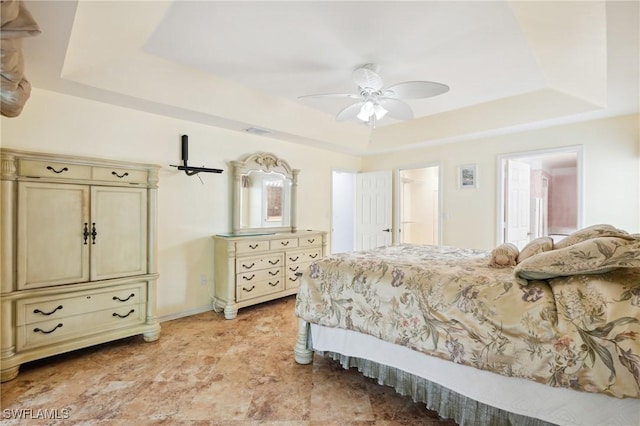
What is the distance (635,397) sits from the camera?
121cm

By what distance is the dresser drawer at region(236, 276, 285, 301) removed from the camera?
3.58m

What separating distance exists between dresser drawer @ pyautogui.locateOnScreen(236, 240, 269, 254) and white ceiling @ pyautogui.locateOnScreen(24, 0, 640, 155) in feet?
4.69

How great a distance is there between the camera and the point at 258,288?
3.76m

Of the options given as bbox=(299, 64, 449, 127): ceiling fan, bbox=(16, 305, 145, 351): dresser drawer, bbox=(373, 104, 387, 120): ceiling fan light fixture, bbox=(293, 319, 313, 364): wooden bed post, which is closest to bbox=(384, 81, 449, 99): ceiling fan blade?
bbox=(299, 64, 449, 127): ceiling fan

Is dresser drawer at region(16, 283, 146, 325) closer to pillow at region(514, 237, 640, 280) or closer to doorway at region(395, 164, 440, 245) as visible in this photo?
pillow at region(514, 237, 640, 280)

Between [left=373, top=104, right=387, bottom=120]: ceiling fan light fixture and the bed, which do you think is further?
[left=373, top=104, right=387, bottom=120]: ceiling fan light fixture

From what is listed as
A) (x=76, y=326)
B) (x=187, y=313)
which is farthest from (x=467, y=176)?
(x=76, y=326)

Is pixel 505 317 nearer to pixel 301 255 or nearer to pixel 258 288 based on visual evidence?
pixel 258 288

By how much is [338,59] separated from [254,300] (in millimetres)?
2787

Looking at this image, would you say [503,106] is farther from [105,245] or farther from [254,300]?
[105,245]

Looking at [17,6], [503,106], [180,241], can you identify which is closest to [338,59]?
[17,6]

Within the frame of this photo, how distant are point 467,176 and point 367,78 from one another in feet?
9.16

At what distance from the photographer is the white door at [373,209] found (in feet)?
17.5

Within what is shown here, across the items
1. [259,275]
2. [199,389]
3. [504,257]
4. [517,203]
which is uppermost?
[517,203]
